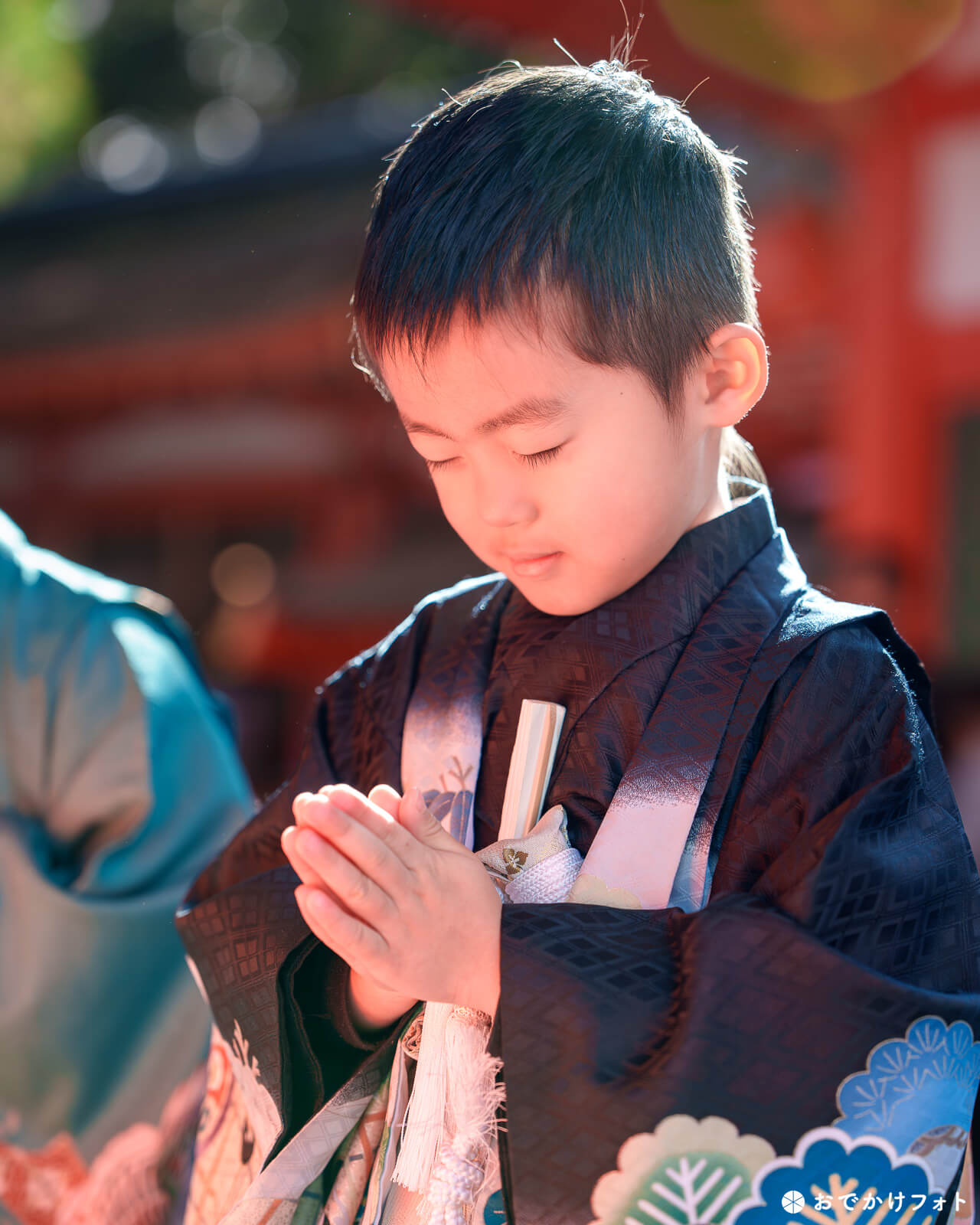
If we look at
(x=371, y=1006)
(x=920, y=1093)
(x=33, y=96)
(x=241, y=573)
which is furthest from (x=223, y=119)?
(x=920, y=1093)

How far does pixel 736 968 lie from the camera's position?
0.88 meters

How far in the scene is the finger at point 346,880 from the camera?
833mm

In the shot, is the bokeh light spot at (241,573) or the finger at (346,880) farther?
the bokeh light spot at (241,573)

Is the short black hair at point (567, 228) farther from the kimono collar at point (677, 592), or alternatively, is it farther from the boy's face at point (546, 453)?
the kimono collar at point (677, 592)

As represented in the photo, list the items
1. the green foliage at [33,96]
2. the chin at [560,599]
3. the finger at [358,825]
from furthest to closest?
the green foliage at [33,96] → the chin at [560,599] → the finger at [358,825]

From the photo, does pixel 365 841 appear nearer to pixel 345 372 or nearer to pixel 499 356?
pixel 499 356

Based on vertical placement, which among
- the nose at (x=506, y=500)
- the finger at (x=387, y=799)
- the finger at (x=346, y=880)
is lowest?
the finger at (x=346, y=880)

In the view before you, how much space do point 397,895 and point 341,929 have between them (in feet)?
0.15

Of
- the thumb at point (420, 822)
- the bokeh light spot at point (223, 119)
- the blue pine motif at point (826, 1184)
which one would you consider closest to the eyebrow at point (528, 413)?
the thumb at point (420, 822)

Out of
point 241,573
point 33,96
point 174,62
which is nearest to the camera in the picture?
point 241,573

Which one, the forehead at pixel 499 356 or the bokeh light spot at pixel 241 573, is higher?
the forehead at pixel 499 356

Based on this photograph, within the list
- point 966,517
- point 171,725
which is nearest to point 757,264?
point 966,517

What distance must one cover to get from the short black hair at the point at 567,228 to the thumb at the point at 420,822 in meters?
0.36

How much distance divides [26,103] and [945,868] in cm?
1049
